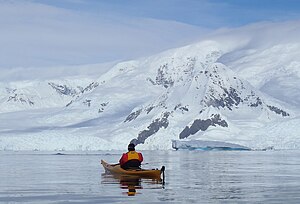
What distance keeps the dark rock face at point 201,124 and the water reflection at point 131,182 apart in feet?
330

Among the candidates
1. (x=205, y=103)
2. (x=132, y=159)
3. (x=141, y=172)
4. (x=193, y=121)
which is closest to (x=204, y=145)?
(x=193, y=121)

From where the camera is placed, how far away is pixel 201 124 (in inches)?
5423

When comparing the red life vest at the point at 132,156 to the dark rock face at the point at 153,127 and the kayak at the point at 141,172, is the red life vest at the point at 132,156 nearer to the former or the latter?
the kayak at the point at 141,172

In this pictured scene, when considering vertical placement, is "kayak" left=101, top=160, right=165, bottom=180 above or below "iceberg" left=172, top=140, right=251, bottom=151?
below

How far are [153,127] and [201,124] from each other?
11676mm

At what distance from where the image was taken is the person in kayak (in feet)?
96.0

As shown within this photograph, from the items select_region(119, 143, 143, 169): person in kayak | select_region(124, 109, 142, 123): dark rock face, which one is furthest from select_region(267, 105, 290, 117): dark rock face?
select_region(119, 143, 143, 169): person in kayak

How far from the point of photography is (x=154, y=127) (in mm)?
144625

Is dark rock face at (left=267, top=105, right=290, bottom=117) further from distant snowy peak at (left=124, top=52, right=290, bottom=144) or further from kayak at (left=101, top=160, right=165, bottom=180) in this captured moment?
kayak at (left=101, top=160, right=165, bottom=180)

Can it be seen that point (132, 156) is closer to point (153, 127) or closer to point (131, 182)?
point (131, 182)

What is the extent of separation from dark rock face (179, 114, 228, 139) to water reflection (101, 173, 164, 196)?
100554 mm

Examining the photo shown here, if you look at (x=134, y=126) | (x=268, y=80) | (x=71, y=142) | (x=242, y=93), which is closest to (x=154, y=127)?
(x=134, y=126)

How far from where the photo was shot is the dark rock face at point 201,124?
132m

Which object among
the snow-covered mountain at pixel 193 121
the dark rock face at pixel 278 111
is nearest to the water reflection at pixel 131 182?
the snow-covered mountain at pixel 193 121
